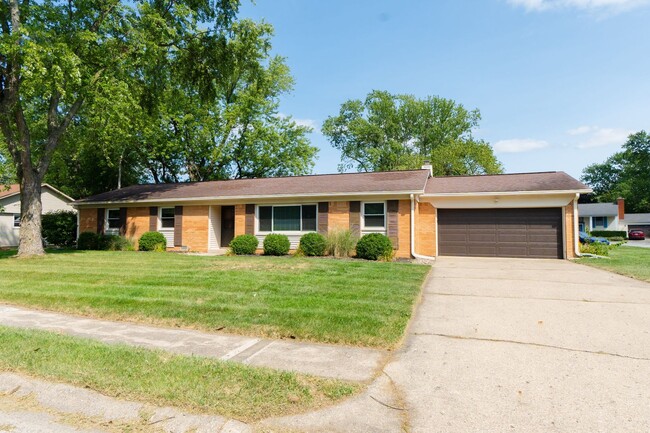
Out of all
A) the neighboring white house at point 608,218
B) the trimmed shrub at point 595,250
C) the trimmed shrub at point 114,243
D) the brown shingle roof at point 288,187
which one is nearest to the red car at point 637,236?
the neighboring white house at point 608,218

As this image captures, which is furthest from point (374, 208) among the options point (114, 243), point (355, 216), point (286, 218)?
point (114, 243)

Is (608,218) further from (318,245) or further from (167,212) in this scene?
(167,212)

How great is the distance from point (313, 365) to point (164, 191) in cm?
1859

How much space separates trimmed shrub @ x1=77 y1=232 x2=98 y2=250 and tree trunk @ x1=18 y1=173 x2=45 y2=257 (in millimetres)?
4377

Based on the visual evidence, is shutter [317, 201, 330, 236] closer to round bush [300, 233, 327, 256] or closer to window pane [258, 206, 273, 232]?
round bush [300, 233, 327, 256]

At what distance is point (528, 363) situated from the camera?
397 centimetres

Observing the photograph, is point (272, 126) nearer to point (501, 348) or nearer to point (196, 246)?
point (196, 246)

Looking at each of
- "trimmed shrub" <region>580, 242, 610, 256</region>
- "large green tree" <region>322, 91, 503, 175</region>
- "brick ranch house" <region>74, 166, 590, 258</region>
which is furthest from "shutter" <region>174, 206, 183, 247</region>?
"large green tree" <region>322, 91, 503, 175</region>

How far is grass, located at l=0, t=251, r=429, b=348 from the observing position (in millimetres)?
5246

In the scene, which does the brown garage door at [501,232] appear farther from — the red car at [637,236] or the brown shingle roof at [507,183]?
the red car at [637,236]

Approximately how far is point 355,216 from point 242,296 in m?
9.15

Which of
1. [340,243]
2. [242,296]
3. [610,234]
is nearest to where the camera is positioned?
[242,296]

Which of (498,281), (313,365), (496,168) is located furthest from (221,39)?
(496,168)

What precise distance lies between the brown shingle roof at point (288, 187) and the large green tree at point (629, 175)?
2344 inches
